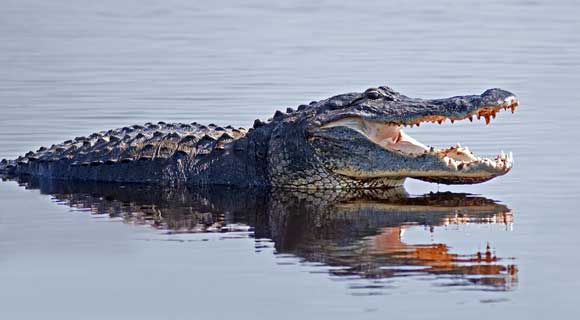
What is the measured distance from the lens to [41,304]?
9227mm

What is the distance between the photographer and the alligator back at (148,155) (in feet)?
46.3

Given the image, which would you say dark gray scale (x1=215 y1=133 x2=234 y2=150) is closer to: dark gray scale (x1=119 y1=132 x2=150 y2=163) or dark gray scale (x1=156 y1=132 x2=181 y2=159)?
dark gray scale (x1=156 y1=132 x2=181 y2=159)

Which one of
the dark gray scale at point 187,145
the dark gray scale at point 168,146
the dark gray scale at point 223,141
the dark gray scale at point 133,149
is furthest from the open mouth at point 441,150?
the dark gray scale at point 133,149

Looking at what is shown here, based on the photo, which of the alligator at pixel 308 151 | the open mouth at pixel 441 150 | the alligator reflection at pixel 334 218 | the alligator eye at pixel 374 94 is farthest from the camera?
the alligator eye at pixel 374 94

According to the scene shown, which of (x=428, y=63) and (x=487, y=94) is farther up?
(x=428, y=63)

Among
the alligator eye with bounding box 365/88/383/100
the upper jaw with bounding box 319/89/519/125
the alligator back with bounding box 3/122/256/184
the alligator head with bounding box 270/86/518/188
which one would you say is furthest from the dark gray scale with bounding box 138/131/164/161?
the alligator eye with bounding box 365/88/383/100

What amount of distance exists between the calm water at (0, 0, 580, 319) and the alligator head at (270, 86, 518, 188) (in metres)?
0.25

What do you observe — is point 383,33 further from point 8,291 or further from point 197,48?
point 8,291

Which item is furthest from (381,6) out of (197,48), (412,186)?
(412,186)

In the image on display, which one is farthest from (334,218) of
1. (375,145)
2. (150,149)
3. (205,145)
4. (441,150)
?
(150,149)

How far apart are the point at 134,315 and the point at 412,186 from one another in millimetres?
5373

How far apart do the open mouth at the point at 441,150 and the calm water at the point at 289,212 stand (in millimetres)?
290

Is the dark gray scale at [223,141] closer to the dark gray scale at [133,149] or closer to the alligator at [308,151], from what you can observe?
the alligator at [308,151]

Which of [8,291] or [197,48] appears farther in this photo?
[197,48]
